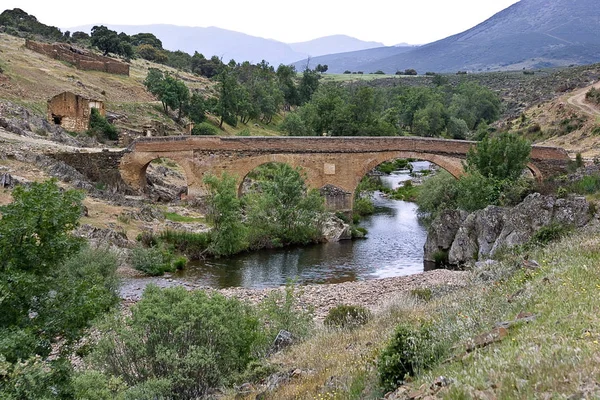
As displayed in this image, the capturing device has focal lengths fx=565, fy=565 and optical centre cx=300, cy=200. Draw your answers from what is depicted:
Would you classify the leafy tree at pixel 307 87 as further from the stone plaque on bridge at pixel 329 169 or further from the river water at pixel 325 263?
the river water at pixel 325 263

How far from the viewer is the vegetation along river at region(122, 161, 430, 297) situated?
64.6ft

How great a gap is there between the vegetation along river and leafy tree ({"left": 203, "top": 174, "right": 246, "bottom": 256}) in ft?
1.71

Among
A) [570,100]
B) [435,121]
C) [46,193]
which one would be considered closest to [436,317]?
[46,193]

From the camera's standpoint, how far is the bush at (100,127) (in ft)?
117

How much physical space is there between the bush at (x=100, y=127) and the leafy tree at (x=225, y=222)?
1548cm

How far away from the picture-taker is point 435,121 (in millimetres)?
59719

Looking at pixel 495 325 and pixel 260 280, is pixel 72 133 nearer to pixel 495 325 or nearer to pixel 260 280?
pixel 260 280

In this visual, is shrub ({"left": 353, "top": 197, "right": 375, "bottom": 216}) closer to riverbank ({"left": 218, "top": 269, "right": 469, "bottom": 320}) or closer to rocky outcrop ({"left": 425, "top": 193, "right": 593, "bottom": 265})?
rocky outcrop ({"left": 425, "top": 193, "right": 593, "bottom": 265})

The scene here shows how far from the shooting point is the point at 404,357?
19.6 feet

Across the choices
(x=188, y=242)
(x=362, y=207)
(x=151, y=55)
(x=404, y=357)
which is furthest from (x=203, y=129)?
(x=404, y=357)

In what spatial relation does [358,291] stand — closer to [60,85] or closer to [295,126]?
[60,85]

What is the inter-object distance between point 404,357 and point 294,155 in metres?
24.6

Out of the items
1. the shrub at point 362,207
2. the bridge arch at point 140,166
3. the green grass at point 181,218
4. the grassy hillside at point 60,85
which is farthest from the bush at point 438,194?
the grassy hillside at point 60,85

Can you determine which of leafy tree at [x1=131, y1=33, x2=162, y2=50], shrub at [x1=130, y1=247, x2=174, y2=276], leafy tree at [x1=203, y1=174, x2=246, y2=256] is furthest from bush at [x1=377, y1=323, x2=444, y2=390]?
leafy tree at [x1=131, y1=33, x2=162, y2=50]
